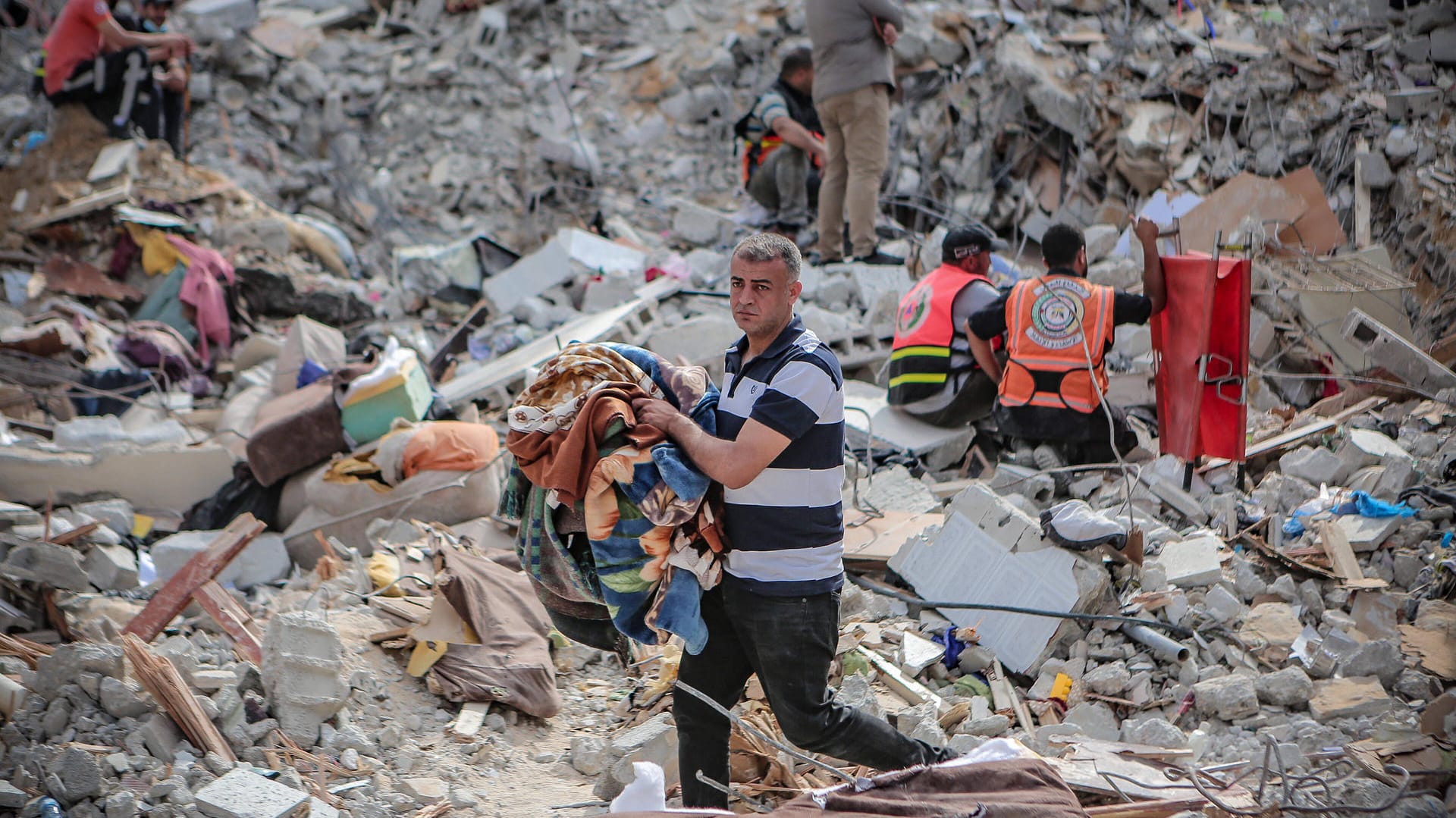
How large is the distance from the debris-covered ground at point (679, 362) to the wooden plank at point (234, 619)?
2 cm

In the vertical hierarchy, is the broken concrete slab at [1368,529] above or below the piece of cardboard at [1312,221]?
below

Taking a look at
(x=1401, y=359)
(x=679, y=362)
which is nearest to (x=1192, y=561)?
(x=1401, y=359)

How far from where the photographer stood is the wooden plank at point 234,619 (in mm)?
4293

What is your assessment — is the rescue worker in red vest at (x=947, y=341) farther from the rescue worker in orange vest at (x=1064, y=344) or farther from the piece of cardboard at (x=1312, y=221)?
the piece of cardboard at (x=1312, y=221)

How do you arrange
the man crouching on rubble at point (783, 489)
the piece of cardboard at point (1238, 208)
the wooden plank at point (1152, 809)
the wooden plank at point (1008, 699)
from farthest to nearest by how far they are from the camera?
the piece of cardboard at point (1238, 208) → the wooden plank at point (1008, 699) → the wooden plank at point (1152, 809) → the man crouching on rubble at point (783, 489)

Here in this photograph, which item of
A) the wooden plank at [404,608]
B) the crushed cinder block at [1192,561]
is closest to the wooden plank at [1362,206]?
the crushed cinder block at [1192,561]

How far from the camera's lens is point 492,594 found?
447 centimetres

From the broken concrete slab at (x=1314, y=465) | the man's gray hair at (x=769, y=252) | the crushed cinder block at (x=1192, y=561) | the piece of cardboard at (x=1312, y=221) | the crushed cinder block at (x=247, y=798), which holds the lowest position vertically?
the crushed cinder block at (x=247, y=798)

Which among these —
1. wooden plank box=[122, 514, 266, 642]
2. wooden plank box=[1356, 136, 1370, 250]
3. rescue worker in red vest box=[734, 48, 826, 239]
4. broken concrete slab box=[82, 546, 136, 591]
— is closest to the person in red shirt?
rescue worker in red vest box=[734, 48, 826, 239]

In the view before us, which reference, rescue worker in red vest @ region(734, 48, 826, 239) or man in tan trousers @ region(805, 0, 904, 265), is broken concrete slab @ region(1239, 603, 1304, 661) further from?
rescue worker in red vest @ region(734, 48, 826, 239)

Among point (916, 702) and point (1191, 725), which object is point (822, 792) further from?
point (1191, 725)

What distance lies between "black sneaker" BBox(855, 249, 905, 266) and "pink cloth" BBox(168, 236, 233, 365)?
207 inches

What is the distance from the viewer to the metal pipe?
415cm

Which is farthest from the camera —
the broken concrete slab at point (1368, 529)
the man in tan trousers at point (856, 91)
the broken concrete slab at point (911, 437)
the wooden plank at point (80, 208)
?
the wooden plank at point (80, 208)
